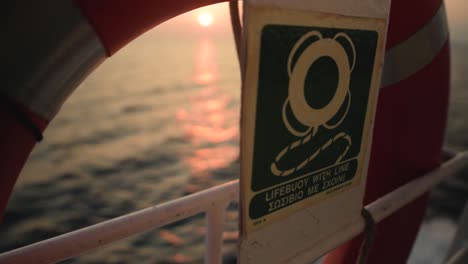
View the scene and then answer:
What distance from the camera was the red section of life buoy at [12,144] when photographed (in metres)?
0.57

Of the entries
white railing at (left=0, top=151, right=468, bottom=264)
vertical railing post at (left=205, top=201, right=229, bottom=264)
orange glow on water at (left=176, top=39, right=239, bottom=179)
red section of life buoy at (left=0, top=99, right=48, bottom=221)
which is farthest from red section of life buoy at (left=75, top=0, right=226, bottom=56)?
orange glow on water at (left=176, top=39, right=239, bottom=179)

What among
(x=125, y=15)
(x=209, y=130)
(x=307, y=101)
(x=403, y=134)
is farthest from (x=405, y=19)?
(x=209, y=130)

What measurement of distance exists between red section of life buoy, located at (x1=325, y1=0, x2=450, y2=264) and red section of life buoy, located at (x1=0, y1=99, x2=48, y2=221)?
806 mm

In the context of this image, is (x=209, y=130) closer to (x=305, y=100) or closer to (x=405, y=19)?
(x=405, y=19)

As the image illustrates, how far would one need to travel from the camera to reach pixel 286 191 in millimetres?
568

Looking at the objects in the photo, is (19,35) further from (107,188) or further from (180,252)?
(107,188)

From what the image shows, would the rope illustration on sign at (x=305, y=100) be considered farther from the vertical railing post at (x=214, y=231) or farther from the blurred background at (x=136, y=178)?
the blurred background at (x=136, y=178)

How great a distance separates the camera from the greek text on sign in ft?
1.54

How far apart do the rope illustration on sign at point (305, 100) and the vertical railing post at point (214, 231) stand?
14.9 inches

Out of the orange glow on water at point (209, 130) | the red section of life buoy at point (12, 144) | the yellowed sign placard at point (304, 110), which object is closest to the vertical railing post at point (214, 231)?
the yellowed sign placard at point (304, 110)

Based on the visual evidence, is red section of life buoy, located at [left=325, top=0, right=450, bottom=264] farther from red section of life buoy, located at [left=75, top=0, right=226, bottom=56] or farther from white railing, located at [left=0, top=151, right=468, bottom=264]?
red section of life buoy, located at [left=75, top=0, right=226, bottom=56]

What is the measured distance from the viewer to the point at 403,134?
100cm

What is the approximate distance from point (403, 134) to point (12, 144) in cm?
92

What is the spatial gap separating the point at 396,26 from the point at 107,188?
208 inches
